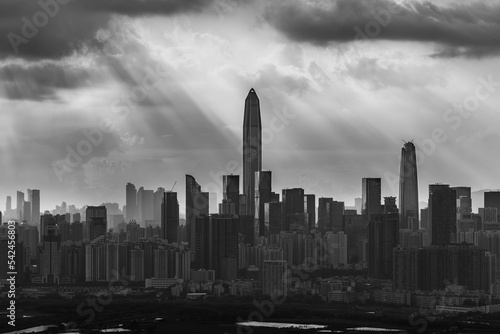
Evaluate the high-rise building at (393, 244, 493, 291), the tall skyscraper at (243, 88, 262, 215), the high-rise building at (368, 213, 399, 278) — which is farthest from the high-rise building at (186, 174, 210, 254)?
the high-rise building at (393, 244, 493, 291)

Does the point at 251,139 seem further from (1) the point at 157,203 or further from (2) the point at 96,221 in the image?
(2) the point at 96,221

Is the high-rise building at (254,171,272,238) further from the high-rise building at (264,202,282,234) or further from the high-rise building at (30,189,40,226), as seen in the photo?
the high-rise building at (30,189,40,226)

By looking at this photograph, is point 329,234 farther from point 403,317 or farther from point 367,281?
point 403,317

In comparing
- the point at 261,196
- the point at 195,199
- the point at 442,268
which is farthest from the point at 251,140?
the point at 442,268

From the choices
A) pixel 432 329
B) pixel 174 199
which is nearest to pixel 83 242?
pixel 174 199

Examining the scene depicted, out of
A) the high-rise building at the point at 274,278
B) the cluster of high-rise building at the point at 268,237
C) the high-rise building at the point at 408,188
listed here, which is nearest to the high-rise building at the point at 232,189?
the cluster of high-rise building at the point at 268,237
